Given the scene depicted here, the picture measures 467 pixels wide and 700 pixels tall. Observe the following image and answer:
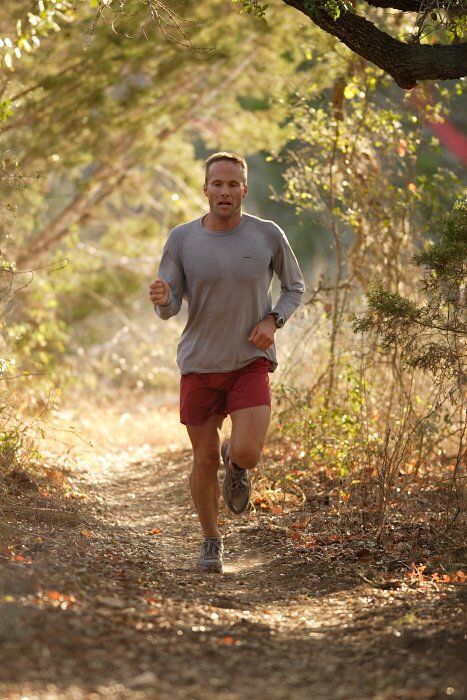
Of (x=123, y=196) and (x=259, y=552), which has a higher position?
(x=123, y=196)

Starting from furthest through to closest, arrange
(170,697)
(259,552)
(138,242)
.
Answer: (138,242)
(259,552)
(170,697)

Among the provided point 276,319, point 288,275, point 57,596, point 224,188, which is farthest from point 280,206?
point 57,596

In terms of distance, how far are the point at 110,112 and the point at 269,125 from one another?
2557mm

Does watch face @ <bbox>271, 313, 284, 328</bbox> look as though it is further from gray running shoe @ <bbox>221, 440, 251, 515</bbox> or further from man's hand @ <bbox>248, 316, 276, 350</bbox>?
gray running shoe @ <bbox>221, 440, 251, 515</bbox>

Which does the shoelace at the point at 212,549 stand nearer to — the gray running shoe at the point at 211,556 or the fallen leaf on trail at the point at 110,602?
the gray running shoe at the point at 211,556

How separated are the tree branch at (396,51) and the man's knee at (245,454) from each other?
2039 mm

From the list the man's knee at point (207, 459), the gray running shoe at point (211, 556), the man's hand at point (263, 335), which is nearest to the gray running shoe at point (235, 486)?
the man's knee at point (207, 459)

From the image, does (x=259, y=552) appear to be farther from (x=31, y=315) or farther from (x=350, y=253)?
(x=31, y=315)

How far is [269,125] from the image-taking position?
14.0 m

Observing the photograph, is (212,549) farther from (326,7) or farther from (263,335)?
(326,7)

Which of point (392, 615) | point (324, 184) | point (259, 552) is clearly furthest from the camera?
point (324, 184)

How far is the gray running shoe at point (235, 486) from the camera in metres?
5.84

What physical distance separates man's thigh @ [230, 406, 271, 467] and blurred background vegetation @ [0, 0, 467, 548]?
0.73 m

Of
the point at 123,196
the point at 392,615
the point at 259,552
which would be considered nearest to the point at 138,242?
the point at 123,196
